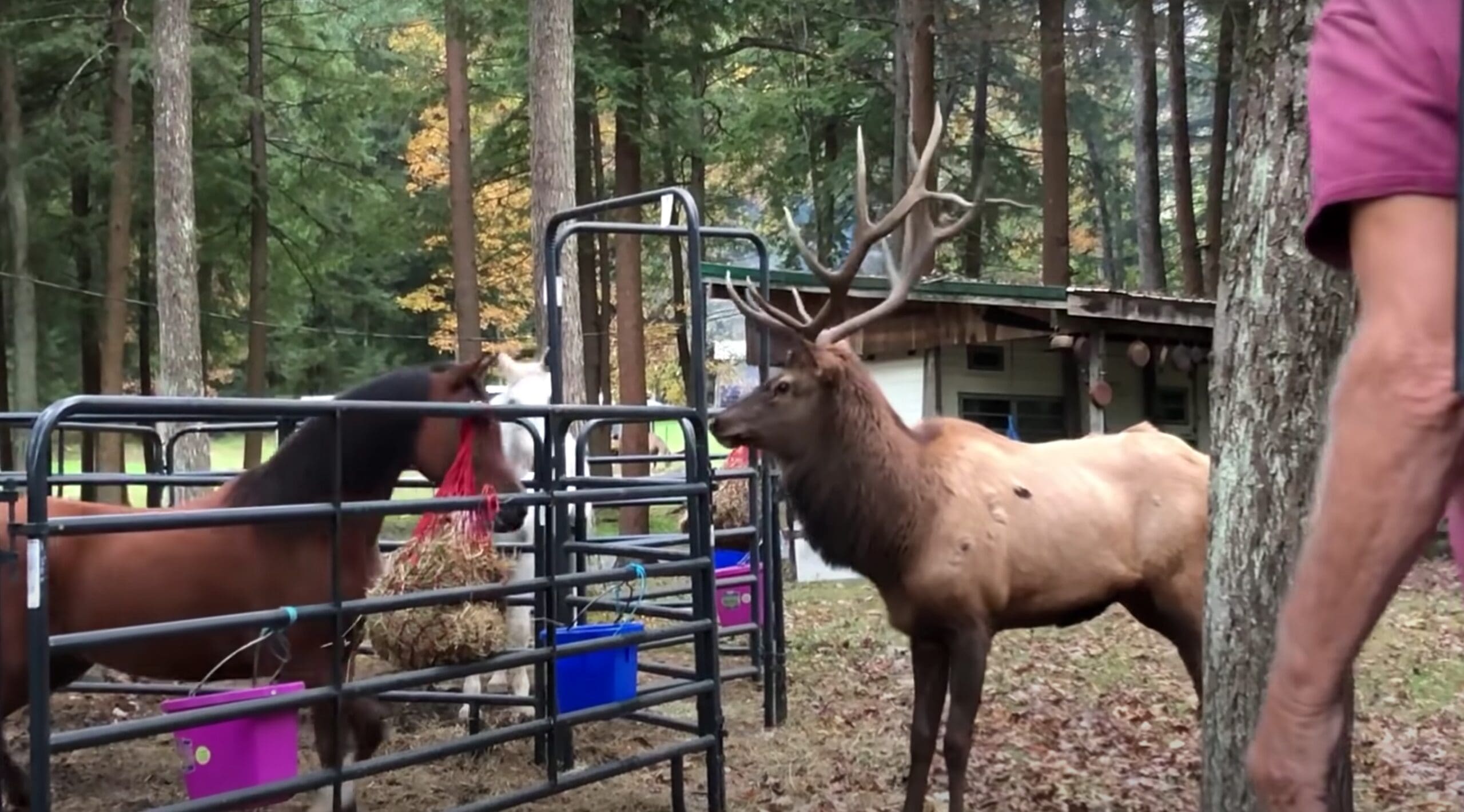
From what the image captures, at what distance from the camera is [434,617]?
4379mm

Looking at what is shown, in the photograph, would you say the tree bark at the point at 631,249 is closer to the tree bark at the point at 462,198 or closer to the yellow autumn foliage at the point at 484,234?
the tree bark at the point at 462,198

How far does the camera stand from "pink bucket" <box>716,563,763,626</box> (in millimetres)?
7336

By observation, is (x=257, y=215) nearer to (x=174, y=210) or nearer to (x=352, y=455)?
(x=174, y=210)

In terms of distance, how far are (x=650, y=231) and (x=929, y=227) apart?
1585mm

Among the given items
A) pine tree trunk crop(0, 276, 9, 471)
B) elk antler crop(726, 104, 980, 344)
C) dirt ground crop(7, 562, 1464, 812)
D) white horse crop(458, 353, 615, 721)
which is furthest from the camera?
pine tree trunk crop(0, 276, 9, 471)

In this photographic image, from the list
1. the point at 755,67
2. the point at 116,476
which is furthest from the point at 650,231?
the point at 755,67

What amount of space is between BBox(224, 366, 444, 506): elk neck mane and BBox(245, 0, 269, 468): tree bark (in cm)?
1408

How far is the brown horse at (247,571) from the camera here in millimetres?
4582

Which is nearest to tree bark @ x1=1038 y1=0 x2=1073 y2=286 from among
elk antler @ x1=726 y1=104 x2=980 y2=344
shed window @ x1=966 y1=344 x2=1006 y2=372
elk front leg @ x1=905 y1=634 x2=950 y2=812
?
shed window @ x1=966 y1=344 x2=1006 y2=372

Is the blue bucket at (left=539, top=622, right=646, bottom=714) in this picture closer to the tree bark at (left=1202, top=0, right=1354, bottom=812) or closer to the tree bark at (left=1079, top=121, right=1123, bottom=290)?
the tree bark at (left=1202, top=0, right=1354, bottom=812)

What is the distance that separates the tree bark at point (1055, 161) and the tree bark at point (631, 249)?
17.4 feet

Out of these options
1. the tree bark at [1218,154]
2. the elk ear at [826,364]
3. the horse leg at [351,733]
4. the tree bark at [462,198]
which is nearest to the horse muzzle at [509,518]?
the horse leg at [351,733]

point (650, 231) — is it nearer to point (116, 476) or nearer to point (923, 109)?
point (116, 476)

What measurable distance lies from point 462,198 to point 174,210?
5763mm
